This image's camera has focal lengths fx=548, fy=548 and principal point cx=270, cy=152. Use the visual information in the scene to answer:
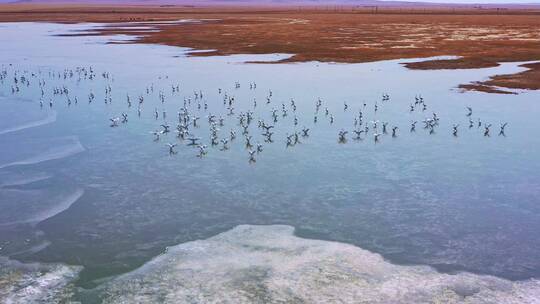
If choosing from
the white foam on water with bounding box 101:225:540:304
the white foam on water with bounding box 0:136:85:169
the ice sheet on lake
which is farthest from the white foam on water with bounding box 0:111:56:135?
the white foam on water with bounding box 101:225:540:304

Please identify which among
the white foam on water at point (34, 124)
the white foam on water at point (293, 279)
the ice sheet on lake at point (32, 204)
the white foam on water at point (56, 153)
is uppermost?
the white foam on water at point (34, 124)

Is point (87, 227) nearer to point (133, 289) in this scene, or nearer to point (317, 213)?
point (133, 289)

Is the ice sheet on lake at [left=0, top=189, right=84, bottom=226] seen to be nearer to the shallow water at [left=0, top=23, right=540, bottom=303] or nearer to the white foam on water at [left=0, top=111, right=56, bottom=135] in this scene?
the shallow water at [left=0, top=23, right=540, bottom=303]

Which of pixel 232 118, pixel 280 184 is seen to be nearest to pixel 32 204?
pixel 280 184

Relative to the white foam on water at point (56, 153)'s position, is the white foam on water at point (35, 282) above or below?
below

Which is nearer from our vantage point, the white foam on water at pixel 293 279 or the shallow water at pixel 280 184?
the white foam on water at pixel 293 279

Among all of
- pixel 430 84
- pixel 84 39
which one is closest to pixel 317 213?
pixel 430 84

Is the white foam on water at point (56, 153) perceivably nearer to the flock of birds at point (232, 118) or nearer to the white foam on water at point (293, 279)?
the flock of birds at point (232, 118)

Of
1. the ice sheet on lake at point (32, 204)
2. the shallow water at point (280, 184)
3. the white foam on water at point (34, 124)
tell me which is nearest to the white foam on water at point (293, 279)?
the shallow water at point (280, 184)

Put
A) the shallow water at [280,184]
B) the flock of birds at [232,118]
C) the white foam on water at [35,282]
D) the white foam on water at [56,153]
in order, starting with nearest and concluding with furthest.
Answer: the white foam on water at [35,282] < the shallow water at [280,184] < the white foam on water at [56,153] < the flock of birds at [232,118]
